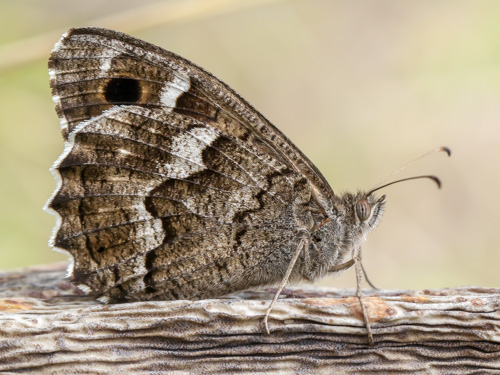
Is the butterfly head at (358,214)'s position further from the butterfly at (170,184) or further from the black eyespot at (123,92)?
the black eyespot at (123,92)


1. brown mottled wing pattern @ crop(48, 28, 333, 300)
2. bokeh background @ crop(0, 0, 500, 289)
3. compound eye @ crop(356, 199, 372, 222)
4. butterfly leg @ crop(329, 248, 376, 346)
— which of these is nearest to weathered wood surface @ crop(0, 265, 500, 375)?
butterfly leg @ crop(329, 248, 376, 346)

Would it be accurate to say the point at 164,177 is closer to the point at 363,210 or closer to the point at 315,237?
the point at 315,237

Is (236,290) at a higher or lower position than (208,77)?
lower

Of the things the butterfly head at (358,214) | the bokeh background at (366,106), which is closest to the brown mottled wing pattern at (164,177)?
the butterfly head at (358,214)

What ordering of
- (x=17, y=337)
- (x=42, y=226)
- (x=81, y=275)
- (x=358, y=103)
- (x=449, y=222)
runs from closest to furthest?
(x=17, y=337) < (x=81, y=275) < (x=42, y=226) < (x=449, y=222) < (x=358, y=103)

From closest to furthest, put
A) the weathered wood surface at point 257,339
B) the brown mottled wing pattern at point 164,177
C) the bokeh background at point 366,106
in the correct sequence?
the weathered wood surface at point 257,339
the brown mottled wing pattern at point 164,177
the bokeh background at point 366,106

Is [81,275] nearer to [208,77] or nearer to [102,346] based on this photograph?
[102,346]

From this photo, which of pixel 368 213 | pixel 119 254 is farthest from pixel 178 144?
pixel 368 213
